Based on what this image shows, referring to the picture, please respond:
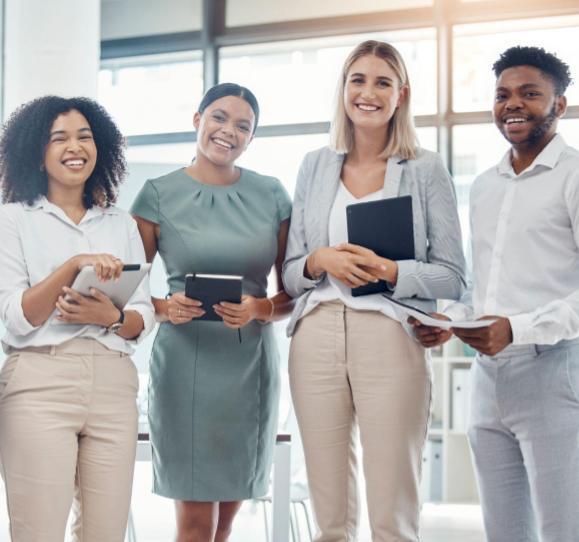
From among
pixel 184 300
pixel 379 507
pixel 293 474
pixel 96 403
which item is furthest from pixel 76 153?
pixel 293 474

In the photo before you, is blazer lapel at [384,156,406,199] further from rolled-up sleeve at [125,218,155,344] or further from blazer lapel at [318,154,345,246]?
rolled-up sleeve at [125,218,155,344]

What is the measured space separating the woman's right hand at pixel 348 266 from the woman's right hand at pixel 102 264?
0.56 meters

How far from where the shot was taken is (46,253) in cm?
231

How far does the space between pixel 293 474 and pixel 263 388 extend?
1.59 metres

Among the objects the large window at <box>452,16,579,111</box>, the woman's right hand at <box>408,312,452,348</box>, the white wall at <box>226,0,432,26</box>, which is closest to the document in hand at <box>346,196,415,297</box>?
the woman's right hand at <box>408,312,452,348</box>

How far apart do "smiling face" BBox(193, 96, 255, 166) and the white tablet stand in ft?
2.21

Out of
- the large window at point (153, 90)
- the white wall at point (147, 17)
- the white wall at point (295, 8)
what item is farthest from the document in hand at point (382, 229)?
the white wall at point (147, 17)

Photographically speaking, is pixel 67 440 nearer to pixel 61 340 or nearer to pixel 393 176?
pixel 61 340

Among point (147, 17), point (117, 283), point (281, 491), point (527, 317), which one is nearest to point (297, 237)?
point (117, 283)

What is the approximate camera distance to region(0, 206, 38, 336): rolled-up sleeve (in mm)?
2193

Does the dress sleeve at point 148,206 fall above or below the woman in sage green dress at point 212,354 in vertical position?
above

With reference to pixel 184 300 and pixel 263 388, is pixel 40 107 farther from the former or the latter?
pixel 263 388

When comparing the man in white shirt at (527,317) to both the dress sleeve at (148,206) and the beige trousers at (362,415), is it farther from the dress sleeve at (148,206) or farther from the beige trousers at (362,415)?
the dress sleeve at (148,206)

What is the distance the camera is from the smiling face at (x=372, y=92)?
8.29 feet
